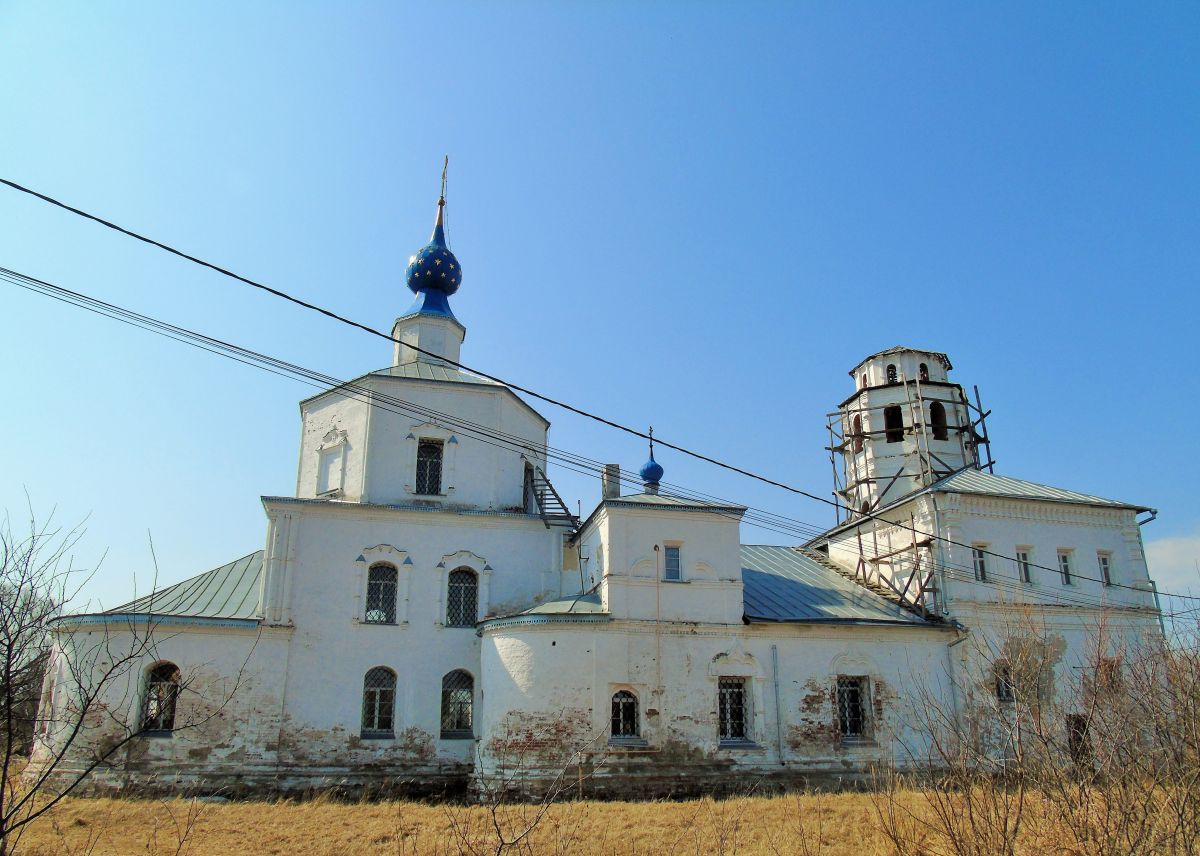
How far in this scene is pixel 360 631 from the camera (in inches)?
711

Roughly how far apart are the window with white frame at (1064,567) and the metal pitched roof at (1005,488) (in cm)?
Result: 130

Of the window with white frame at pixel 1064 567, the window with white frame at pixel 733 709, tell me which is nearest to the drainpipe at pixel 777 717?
the window with white frame at pixel 733 709

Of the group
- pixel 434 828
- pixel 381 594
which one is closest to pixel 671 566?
pixel 381 594

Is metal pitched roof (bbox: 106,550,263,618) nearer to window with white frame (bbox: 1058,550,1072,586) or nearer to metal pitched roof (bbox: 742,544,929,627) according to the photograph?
metal pitched roof (bbox: 742,544,929,627)

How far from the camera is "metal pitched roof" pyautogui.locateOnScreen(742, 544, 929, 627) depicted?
18766 millimetres

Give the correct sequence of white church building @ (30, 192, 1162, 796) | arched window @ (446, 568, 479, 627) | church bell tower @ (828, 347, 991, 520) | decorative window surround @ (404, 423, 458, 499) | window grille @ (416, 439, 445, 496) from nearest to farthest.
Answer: white church building @ (30, 192, 1162, 796) < arched window @ (446, 568, 479, 627) < decorative window surround @ (404, 423, 458, 499) < window grille @ (416, 439, 445, 496) < church bell tower @ (828, 347, 991, 520)

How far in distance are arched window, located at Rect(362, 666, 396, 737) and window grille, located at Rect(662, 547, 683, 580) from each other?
20.2ft

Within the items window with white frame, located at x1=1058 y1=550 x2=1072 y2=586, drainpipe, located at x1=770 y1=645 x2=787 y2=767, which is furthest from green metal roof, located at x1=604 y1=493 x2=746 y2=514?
window with white frame, located at x1=1058 y1=550 x2=1072 y2=586

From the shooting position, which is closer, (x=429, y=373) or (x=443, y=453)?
(x=443, y=453)

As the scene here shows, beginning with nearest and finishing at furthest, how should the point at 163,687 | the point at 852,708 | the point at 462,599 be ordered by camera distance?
the point at 163,687 < the point at 852,708 < the point at 462,599

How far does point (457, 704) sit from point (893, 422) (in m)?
15.6

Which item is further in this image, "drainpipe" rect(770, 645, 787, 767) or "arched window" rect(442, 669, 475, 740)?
"arched window" rect(442, 669, 475, 740)

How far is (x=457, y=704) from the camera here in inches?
714

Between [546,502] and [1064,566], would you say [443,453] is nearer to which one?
[546,502]
